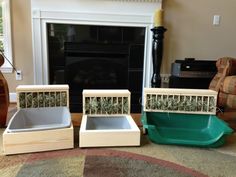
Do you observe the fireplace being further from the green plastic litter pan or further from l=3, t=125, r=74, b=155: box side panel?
l=3, t=125, r=74, b=155: box side panel

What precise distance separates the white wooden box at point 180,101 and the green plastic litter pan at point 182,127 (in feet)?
0.15

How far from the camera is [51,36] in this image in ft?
8.83

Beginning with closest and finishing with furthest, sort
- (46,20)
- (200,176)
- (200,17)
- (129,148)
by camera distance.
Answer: (200,176) < (129,148) < (46,20) < (200,17)

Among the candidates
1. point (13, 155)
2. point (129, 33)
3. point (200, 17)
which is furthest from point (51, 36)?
point (200, 17)

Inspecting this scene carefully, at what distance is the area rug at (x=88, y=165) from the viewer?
46.8 inches

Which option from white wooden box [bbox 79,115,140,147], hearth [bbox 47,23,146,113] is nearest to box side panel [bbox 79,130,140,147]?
white wooden box [bbox 79,115,140,147]

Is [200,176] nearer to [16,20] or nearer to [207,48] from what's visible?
[207,48]

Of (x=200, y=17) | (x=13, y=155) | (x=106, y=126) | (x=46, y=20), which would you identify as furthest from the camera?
(x=200, y=17)

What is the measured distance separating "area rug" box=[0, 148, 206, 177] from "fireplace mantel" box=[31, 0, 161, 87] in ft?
5.06

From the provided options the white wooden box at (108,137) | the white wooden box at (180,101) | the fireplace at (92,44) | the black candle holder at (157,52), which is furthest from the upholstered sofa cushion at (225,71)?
the white wooden box at (108,137)

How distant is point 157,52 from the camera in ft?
8.66

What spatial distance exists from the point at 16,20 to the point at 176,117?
2130 mm

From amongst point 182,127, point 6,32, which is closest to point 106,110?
point 182,127

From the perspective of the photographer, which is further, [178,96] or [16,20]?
[16,20]
